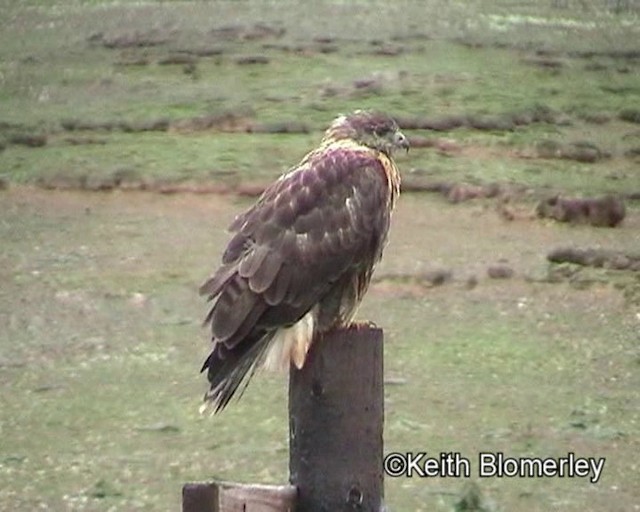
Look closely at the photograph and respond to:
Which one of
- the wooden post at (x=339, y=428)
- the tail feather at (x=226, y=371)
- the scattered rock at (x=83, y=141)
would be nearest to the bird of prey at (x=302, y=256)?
the tail feather at (x=226, y=371)

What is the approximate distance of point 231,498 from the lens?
4.86 metres

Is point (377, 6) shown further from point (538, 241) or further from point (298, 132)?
point (538, 241)

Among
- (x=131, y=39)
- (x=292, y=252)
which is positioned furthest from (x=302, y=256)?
(x=131, y=39)

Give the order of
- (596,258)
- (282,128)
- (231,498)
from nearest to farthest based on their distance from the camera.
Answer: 1. (231,498)
2. (596,258)
3. (282,128)

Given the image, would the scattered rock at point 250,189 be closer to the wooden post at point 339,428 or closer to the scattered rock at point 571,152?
the scattered rock at point 571,152

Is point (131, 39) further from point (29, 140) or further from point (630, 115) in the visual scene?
point (29, 140)

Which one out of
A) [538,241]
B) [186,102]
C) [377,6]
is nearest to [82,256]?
[538,241]

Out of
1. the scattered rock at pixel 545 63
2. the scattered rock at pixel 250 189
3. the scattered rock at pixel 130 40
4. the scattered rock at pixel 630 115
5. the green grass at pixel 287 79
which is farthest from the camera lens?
the scattered rock at pixel 130 40

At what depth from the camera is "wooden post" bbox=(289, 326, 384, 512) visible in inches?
195

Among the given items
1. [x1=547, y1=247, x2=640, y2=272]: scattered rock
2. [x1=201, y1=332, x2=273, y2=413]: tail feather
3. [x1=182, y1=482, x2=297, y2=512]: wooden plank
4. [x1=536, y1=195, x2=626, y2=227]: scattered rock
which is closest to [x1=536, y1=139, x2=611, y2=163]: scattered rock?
[x1=536, y1=195, x2=626, y2=227]: scattered rock

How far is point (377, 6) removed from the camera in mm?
36562

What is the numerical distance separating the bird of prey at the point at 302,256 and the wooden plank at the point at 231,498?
545 mm

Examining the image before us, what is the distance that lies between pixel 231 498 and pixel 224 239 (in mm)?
12061

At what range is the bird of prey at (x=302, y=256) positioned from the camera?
587 cm
